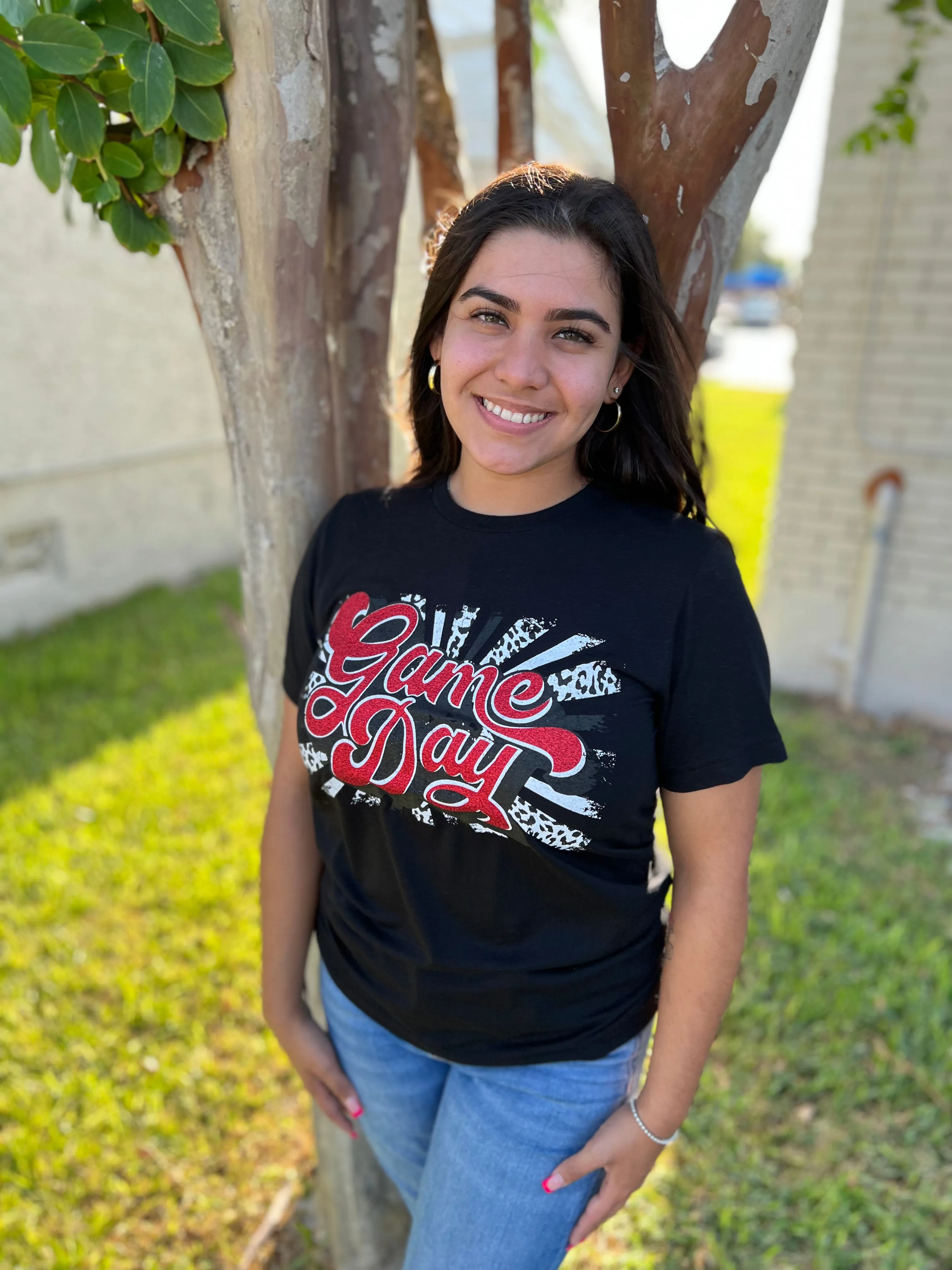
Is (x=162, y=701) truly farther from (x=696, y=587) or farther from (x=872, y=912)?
(x=696, y=587)

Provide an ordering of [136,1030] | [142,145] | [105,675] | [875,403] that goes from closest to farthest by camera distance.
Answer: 1. [142,145]
2. [136,1030]
3. [875,403]
4. [105,675]

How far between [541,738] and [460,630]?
0.69ft

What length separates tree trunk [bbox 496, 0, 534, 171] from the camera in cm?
204

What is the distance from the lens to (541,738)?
1.29m

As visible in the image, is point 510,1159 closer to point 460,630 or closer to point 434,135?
point 460,630

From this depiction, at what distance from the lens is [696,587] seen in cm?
128

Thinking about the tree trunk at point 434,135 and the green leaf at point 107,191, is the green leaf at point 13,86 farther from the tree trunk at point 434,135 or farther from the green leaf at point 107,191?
the tree trunk at point 434,135

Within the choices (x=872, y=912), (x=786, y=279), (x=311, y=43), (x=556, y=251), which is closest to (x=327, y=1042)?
(x=556, y=251)

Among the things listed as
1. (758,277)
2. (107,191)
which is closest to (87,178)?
(107,191)

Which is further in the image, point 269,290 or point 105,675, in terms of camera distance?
point 105,675

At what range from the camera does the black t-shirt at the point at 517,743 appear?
1.28 metres

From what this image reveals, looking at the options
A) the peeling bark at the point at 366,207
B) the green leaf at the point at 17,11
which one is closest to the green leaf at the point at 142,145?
the green leaf at the point at 17,11

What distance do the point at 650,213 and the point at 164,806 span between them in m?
3.41

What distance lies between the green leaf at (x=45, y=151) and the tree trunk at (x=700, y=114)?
86 centimetres
